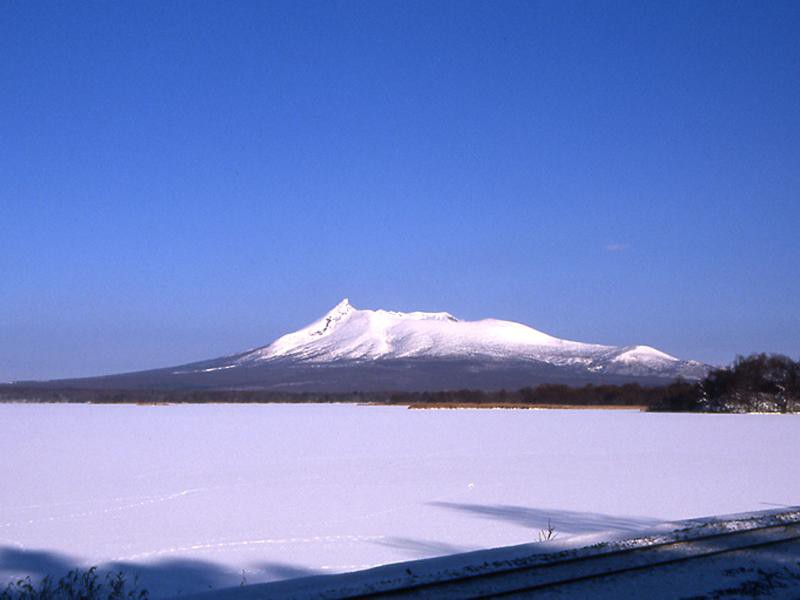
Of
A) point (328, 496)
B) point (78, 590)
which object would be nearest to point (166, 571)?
point (78, 590)

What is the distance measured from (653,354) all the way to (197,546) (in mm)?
152007

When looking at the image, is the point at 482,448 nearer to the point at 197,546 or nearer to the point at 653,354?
the point at 197,546

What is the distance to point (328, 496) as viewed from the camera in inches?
395

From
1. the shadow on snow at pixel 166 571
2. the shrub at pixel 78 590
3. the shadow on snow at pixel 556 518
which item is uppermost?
the shrub at pixel 78 590

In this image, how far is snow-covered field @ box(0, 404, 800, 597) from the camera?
680cm

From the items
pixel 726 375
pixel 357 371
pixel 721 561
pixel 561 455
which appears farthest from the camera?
pixel 357 371

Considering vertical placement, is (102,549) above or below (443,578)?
below

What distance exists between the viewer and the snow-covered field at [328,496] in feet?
22.3

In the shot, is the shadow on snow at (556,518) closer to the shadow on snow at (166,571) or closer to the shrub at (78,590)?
the shadow on snow at (166,571)

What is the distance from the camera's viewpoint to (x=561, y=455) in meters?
15.8

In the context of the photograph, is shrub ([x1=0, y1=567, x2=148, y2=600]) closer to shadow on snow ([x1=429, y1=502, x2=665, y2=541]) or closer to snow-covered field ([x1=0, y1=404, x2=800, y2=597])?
snow-covered field ([x1=0, y1=404, x2=800, y2=597])

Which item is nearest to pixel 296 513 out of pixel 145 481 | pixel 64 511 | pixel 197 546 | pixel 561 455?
pixel 197 546

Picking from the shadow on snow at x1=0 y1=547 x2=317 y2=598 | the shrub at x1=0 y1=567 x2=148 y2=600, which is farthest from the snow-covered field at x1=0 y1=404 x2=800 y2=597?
the shrub at x1=0 y1=567 x2=148 y2=600

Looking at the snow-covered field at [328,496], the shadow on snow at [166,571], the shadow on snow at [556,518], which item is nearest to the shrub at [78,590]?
the shadow on snow at [166,571]
